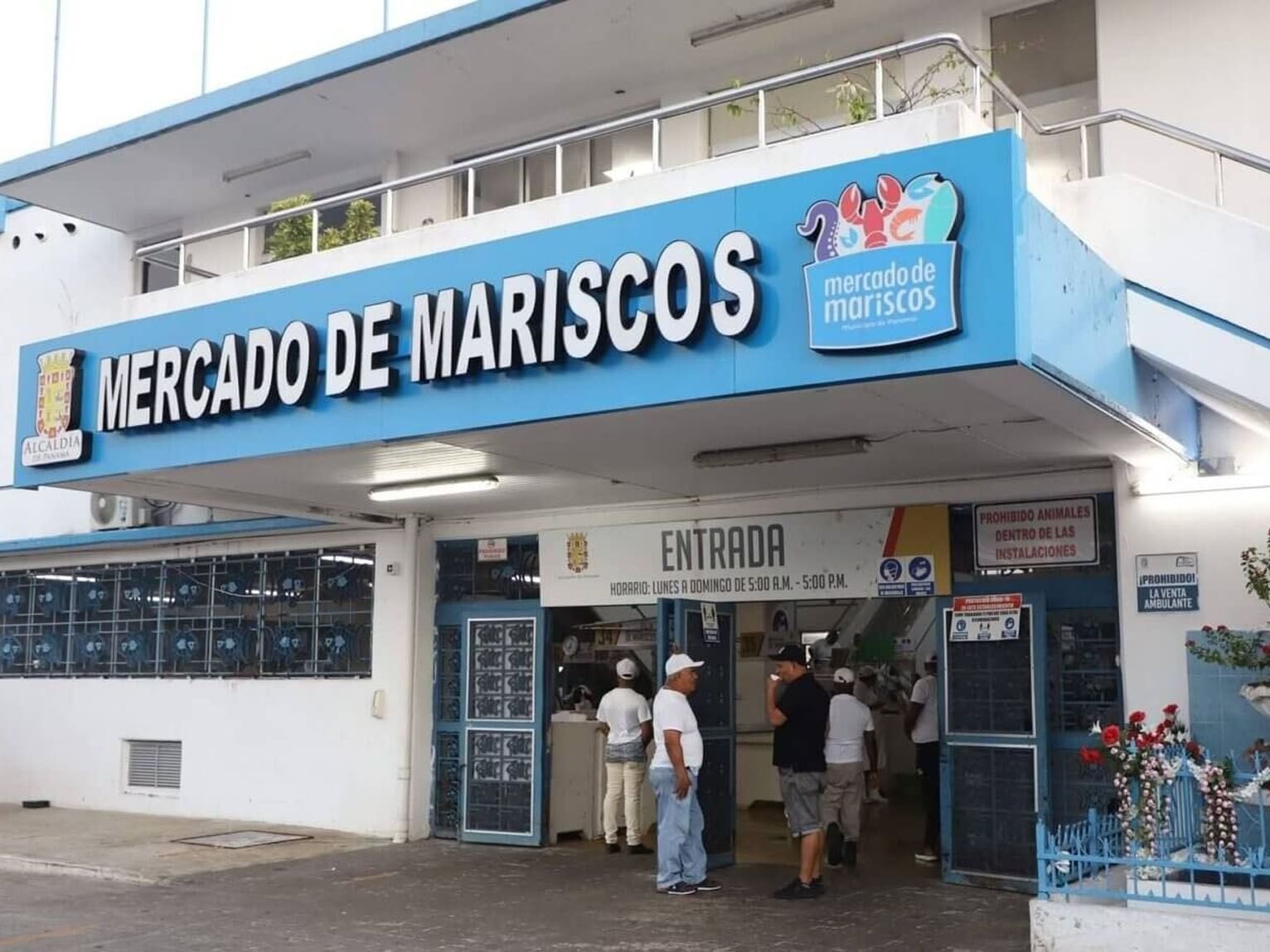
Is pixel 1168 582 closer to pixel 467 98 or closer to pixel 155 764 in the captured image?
pixel 467 98

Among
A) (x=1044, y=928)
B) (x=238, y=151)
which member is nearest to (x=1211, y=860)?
(x=1044, y=928)

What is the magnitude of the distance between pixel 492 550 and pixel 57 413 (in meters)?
4.17

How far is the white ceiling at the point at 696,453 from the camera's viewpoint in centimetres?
808

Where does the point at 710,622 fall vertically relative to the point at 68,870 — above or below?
above

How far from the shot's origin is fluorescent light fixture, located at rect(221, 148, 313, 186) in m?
14.7

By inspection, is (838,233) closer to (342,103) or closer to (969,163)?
(969,163)

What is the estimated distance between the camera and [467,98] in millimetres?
13242

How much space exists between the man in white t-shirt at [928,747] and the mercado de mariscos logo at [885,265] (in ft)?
17.2

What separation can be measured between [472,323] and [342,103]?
18.3 ft

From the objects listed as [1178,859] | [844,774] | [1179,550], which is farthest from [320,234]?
[1178,859]

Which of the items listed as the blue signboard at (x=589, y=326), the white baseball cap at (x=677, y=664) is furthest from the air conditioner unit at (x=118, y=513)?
the white baseball cap at (x=677, y=664)

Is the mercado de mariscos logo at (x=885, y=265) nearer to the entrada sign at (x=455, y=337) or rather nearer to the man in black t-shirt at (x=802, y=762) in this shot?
the entrada sign at (x=455, y=337)

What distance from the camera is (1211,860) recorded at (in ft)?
24.4

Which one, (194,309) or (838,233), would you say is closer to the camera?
(838,233)
